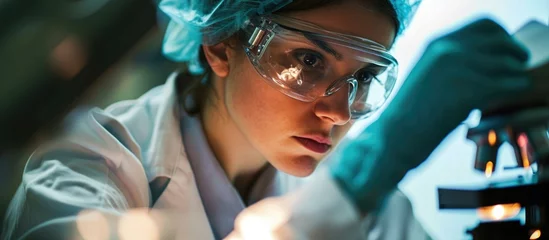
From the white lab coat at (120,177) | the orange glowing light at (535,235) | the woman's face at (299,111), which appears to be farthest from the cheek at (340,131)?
the orange glowing light at (535,235)

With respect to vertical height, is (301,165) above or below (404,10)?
below

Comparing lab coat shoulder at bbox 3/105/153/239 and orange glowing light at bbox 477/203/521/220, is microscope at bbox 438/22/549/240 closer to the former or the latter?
orange glowing light at bbox 477/203/521/220

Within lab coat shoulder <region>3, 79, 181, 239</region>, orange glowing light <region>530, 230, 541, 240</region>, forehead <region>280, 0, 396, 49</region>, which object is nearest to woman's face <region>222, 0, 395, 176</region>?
forehead <region>280, 0, 396, 49</region>

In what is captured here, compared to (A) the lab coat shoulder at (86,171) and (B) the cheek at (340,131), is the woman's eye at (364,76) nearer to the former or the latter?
(B) the cheek at (340,131)

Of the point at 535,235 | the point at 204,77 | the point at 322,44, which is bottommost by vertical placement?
the point at 535,235

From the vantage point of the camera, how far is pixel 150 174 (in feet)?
2.95

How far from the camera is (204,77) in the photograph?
3.36 feet

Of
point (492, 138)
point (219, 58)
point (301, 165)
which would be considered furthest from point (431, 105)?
point (219, 58)

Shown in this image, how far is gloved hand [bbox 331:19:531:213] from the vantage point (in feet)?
2.72

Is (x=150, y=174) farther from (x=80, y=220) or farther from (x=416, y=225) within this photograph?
(x=416, y=225)

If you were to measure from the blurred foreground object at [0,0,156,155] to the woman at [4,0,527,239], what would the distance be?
5cm

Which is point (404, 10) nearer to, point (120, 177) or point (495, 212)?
point (495, 212)

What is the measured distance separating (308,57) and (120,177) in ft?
1.16

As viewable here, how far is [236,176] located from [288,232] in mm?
214
